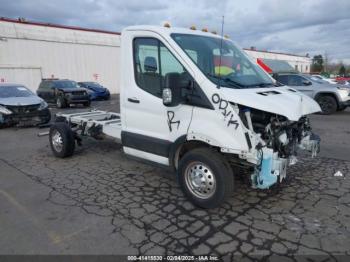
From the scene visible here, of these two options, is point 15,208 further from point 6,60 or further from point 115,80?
point 115,80

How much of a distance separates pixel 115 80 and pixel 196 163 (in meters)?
29.2

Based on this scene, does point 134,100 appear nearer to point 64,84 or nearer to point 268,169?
point 268,169

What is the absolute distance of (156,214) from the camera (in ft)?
13.1

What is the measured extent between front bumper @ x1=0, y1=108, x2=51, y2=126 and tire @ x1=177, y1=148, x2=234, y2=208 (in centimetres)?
858

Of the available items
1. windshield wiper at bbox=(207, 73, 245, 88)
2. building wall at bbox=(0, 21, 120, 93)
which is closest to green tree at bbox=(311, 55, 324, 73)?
building wall at bbox=(0, 21, 120, 93)

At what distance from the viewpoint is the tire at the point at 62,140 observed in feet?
21.2

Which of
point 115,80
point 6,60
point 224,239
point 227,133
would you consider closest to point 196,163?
point 227,133

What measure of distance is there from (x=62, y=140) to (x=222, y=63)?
4051 mm

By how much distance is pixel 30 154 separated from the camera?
23.7 feet

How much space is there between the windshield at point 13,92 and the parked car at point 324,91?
1057 centimetres

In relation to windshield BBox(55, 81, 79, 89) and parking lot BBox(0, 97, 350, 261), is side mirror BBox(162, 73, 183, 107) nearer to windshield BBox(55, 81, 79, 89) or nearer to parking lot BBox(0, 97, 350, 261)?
parking lot BBox(0, 97, 350, 261)

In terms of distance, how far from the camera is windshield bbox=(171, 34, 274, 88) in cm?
402

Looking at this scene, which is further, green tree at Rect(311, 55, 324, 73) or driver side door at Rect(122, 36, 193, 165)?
green tree at Rect(311, 55, 324, 73)

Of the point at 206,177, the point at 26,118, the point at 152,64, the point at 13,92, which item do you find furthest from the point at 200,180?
the point at 13,92
